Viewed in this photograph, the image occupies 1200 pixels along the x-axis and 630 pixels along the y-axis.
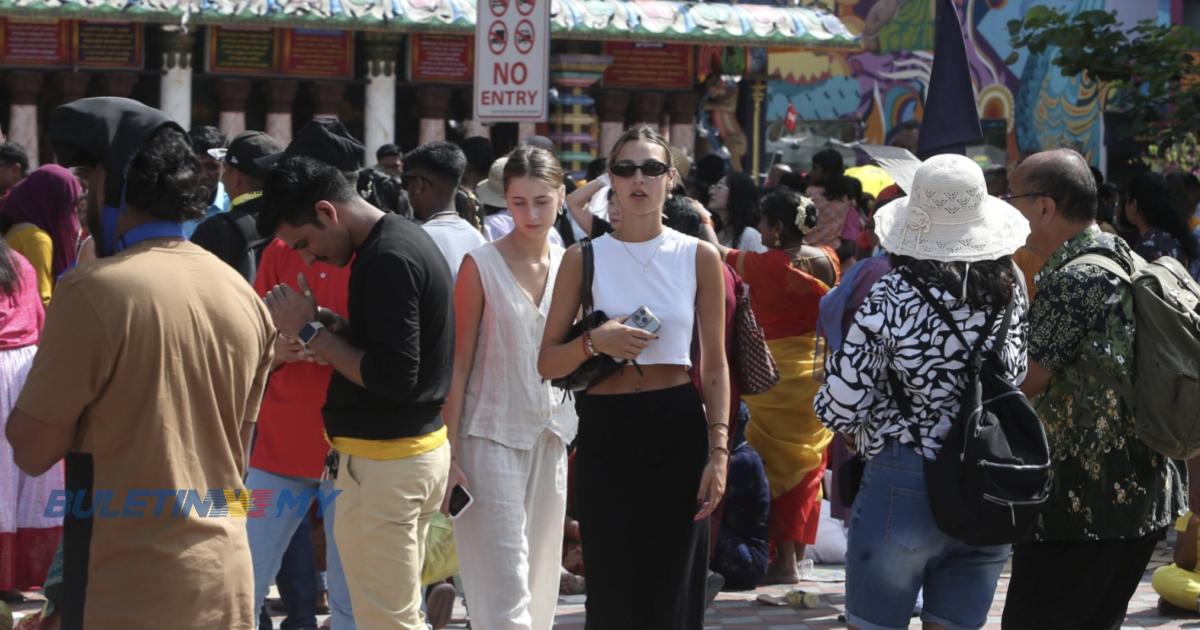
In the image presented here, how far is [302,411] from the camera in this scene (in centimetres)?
537

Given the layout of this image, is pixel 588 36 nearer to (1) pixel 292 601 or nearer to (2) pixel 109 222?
(1) pixel 292 601

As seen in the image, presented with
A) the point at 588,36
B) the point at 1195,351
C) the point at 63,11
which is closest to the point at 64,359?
the point at 1195,351

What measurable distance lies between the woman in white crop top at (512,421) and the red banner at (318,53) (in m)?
12.1

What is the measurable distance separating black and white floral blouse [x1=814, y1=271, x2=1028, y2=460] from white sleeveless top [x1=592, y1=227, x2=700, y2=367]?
1.92 feet

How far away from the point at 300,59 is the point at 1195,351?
1364cm

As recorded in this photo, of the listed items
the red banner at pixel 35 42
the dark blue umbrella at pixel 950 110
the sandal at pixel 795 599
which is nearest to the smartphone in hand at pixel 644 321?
the dark blue umbrella at pixel 950 110

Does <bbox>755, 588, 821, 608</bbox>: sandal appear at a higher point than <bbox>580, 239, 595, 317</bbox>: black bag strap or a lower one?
lower

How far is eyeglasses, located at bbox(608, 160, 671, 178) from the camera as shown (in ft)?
16.4

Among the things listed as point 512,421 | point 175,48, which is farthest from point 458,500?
point 175,48

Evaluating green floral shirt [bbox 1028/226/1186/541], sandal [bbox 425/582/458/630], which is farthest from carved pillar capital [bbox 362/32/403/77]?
green floral shirt [bbox 1028/226/1186/541]

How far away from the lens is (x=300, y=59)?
17250 mm

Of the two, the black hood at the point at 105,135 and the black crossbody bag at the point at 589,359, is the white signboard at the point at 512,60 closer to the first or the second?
the black crossbody bag at the point at 589,359

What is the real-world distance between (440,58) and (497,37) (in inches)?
361

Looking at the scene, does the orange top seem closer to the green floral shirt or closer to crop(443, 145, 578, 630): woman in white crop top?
crop(443, 145, 578, 630): woman in white crop top
